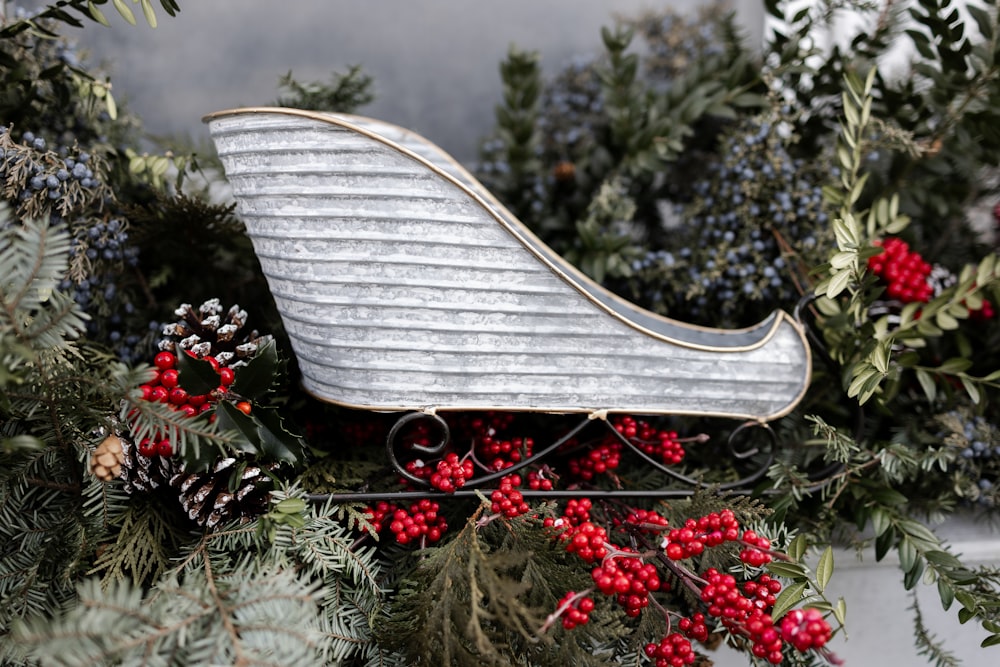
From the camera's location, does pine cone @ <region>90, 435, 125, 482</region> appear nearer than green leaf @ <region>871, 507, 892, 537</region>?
Yes

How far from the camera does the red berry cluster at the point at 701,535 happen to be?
0.45m

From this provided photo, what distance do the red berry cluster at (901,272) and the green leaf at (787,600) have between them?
1.19 feet

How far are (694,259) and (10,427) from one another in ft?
2.06

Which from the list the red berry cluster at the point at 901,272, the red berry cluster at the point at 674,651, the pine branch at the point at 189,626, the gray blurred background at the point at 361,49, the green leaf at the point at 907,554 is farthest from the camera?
the gray blurred background at the point at 361,49

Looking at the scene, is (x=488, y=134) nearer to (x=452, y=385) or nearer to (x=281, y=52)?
(x=281, y=52)

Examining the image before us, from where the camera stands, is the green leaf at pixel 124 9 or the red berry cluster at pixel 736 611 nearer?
the red berry cluster at pixel 736 611

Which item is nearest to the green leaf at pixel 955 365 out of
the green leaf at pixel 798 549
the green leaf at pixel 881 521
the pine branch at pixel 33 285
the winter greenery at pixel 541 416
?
the winter greenery at pixel 541 416

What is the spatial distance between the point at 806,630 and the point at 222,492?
38 centimetres

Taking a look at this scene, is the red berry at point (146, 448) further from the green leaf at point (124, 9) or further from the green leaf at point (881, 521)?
the green leaf at point (881, 521)

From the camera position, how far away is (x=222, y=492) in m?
0.48

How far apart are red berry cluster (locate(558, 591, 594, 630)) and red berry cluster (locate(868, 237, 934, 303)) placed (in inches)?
17.7

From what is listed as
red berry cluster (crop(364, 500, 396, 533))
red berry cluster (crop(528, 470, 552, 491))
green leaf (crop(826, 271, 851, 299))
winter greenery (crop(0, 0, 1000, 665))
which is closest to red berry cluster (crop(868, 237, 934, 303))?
winter greenery (crop(0, 0, 1000, 665))

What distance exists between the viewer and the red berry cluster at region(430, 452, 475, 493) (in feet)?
1.65

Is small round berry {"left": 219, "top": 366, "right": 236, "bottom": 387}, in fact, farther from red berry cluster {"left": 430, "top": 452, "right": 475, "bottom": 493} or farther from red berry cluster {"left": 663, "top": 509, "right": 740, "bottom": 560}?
red berry cluster {"left": 663, "top": 509, "right": 740, "bottom": 560}
